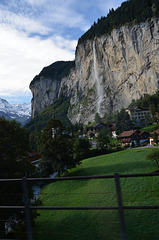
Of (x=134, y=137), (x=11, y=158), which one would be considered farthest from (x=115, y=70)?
(x=11, y=158)

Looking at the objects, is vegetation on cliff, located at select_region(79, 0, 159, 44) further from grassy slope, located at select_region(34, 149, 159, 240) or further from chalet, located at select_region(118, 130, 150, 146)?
A: grassy slope, located at select_region(34, 149, 159, 240)

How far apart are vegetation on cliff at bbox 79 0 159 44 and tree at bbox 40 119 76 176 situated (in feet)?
362

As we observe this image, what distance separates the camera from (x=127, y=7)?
5325 inches

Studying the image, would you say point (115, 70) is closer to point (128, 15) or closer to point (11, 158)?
point (128, 15)

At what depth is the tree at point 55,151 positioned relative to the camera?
2905cm

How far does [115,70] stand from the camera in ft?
427

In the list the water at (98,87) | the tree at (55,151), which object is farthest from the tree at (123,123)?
the water at (98,87)

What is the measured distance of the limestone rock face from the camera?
109500 millimetres

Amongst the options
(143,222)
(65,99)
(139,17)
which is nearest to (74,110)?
(65,99)

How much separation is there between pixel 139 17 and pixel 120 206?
134815 millimetres

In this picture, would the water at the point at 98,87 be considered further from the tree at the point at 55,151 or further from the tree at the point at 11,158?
the tree at the point at 11,158

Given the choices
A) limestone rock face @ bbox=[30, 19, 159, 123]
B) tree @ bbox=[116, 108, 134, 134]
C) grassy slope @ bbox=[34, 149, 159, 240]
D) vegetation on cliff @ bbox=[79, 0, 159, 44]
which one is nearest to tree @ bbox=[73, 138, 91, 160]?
grassy slope @ bbox=[34, 149, 159, 240]

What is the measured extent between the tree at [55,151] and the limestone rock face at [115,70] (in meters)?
91.3

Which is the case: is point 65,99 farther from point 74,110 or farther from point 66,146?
point 66,146
